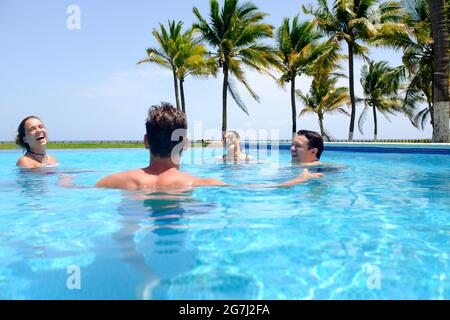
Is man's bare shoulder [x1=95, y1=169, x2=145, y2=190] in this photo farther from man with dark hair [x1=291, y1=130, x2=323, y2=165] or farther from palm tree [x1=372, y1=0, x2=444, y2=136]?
palm tree [x1=372, y1=0, x2=444, y2=136]

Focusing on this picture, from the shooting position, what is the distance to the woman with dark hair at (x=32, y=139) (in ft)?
24.1

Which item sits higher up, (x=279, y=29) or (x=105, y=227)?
(x=279, y=29)

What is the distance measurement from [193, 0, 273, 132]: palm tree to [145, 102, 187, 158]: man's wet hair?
74.4ft

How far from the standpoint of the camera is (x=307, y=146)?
7289 millimetres

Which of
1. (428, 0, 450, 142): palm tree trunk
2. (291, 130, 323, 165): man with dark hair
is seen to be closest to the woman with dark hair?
(291, 130, 323, 165): man with dark hair

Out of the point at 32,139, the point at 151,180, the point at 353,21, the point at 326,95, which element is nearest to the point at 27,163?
the point at 32,139

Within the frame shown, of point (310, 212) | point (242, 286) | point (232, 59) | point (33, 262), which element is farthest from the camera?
point (232, 59)

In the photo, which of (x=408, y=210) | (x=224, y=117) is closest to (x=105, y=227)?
(x=408, y=210)

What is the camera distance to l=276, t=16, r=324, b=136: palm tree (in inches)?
1073

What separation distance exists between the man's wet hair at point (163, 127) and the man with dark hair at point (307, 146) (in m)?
4.12
